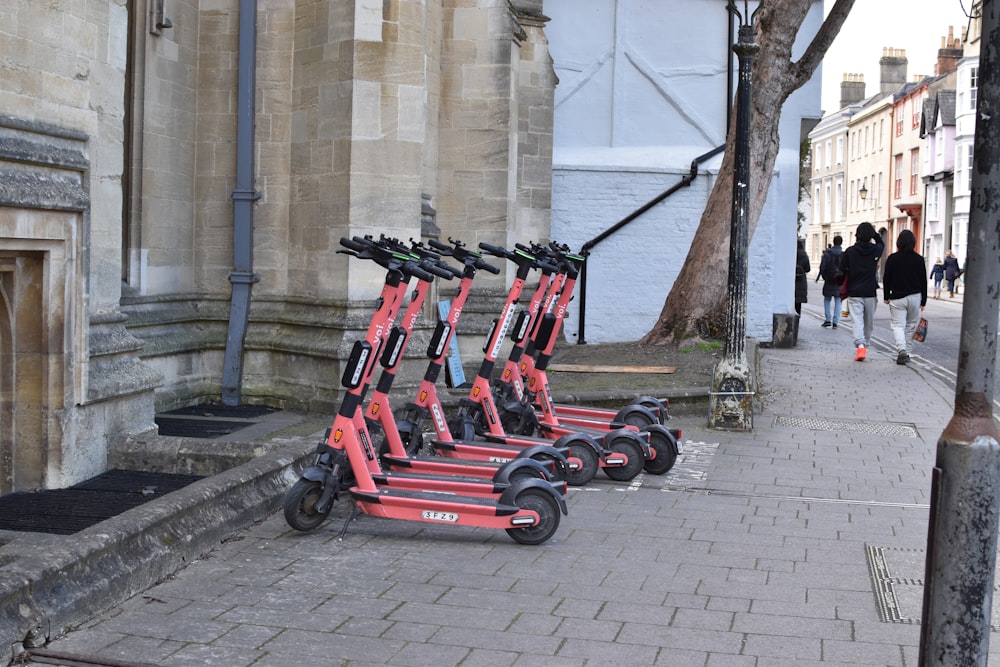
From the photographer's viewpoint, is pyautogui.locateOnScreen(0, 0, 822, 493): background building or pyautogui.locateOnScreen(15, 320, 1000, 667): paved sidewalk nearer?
pyautogui.locateOnScreen(15, 320, 1000, 667): paved sidewalk

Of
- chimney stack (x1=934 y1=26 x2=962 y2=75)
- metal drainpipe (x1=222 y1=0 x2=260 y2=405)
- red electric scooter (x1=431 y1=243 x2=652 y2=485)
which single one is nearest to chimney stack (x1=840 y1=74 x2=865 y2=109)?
chimney stack (x1=934 y1=26 x2=962 y2=75)

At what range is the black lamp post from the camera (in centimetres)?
1068

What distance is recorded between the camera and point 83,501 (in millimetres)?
6930

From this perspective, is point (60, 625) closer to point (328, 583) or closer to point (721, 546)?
point (328, 583)

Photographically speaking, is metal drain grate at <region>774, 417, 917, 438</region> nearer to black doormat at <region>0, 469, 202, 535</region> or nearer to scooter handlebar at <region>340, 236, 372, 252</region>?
scooter handlebar at <region>340, 236, 372, 252</region>

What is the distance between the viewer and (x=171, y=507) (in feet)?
19.0

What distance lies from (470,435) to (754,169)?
25.5 ft

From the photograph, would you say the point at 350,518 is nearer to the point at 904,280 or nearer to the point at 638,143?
the point at 904,280

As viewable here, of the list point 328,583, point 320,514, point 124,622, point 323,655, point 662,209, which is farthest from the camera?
point 662,209

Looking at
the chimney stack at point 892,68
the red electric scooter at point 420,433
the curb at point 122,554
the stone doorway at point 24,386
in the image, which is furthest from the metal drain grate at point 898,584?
the chimney stack at point 892,68

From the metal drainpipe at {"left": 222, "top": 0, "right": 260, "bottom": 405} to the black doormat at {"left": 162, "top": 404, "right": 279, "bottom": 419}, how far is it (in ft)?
0.45

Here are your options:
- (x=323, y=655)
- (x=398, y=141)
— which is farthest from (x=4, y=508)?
(x=398, y=141)

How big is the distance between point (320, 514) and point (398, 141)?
16.4 ft

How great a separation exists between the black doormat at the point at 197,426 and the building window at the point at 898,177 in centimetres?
6329
